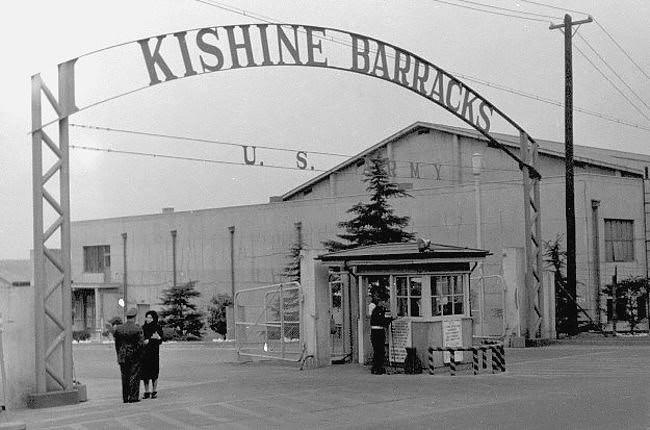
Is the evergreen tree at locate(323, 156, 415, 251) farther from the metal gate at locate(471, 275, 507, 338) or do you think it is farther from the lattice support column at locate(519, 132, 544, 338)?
the lattice support column at locate(519, 132, 544, 338)

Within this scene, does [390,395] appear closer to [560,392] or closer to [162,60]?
[560,392]

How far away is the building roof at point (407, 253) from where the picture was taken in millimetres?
21875

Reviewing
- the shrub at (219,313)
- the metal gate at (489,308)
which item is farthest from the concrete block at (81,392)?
the shrub at (219,313)

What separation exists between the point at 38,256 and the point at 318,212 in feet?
131

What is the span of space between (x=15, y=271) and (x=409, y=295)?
8.65m

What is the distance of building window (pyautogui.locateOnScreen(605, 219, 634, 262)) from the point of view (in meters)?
47.1

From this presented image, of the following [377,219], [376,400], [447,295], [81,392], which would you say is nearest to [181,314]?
[377,219]

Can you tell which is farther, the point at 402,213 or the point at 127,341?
the point at 402,213

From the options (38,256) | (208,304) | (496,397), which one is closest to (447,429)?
(496,397)

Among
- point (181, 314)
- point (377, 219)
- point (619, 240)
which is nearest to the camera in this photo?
point (377, 219)

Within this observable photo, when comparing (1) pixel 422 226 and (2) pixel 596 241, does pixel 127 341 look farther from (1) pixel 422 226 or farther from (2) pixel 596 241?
(1) pixel 422 226

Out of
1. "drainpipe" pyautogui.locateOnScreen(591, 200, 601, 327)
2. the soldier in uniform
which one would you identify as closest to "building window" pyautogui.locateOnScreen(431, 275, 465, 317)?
the soldier in uniform

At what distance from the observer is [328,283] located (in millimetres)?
23859

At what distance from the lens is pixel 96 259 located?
71.1 meters
